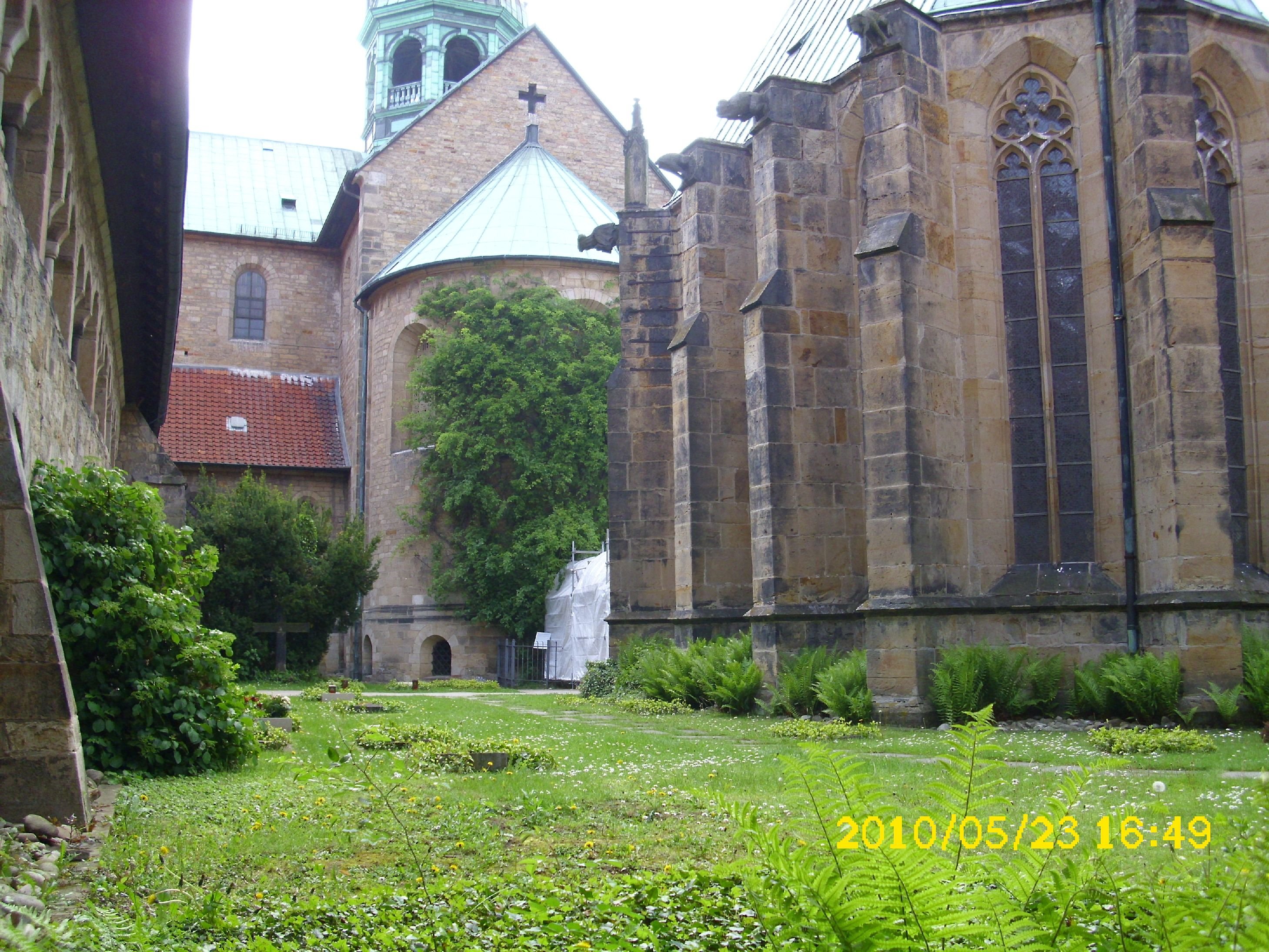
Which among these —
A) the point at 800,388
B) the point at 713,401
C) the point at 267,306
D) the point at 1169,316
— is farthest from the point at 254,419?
the point at 1169,316

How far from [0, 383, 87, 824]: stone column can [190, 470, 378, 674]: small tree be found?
19.6 m

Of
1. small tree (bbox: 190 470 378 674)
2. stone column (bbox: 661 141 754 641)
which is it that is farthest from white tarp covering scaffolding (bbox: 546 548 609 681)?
stone column (bbox: 661 141 754 641)

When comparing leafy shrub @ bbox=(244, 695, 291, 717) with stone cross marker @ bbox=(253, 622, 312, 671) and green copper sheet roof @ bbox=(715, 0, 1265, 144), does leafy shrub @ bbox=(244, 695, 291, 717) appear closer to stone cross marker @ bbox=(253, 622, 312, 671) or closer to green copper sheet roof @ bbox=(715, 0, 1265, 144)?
green copper sheet roof @ bbox=(715, 0, 1265, 144)

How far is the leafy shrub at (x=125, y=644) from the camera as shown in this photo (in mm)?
7965

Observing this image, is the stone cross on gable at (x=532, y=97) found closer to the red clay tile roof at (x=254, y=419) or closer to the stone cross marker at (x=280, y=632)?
the red clay tile roof at (x=254, y=419)

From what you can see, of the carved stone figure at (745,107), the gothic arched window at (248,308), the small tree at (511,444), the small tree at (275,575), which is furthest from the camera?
the gothic arched window at (248,308)

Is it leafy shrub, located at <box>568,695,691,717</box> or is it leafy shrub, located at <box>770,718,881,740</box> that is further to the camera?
leafy shrub, located at <box>568,695,691,717</box>

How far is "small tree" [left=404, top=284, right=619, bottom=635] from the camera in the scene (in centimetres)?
2838

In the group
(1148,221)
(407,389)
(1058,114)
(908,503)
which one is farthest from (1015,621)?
(407,389)

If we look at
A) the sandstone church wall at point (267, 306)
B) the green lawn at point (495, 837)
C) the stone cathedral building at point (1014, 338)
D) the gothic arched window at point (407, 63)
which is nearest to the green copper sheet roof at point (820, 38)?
the stone cathedral building at point (1014, 338)

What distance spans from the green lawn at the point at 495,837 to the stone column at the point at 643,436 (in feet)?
30.0

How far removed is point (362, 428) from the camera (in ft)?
106

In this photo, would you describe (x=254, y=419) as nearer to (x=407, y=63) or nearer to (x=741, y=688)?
(x=407, y=63)

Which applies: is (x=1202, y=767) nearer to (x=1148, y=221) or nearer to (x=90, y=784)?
(x=1148, y=221)
